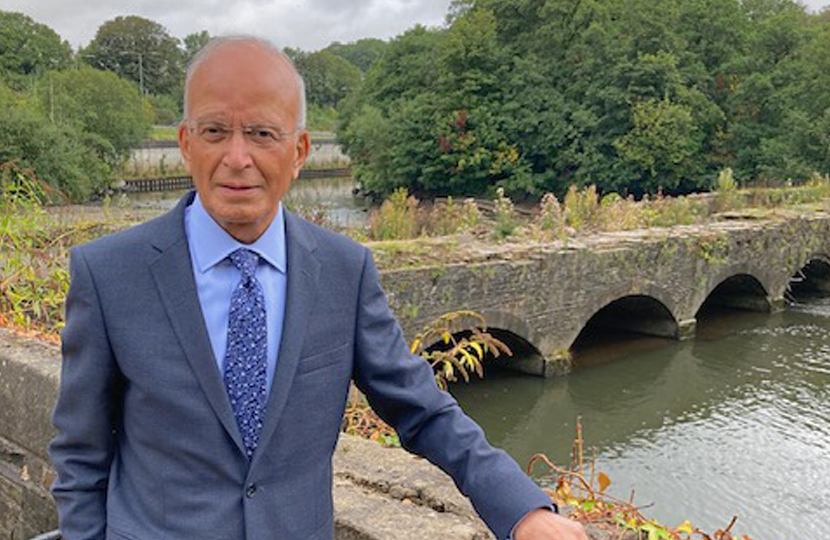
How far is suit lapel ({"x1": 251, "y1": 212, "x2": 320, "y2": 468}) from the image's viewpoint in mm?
1312

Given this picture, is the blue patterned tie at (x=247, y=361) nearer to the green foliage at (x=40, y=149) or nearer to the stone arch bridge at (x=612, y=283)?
the stone arch bridge at (x=612, y=283)

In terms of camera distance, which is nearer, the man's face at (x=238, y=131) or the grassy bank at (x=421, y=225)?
the man's face at (x=238, y=131)

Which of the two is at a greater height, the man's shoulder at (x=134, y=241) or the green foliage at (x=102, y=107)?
the green foliage at (x=102, y=107)

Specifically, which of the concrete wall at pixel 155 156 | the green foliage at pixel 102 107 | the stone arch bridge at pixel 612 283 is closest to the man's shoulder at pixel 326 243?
the stone arch bridge at pixel 612 283

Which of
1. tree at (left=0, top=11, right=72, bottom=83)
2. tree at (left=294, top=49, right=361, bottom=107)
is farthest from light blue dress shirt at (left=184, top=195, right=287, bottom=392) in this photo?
tree at (left=294, top=49, right=361, bottom=107)

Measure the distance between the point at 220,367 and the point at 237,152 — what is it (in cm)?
34

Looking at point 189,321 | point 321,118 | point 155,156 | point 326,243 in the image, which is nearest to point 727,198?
point 326,243

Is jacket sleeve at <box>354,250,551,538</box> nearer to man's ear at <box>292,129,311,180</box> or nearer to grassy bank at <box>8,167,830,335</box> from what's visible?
man's ear at <box>292,129,311,180</box>

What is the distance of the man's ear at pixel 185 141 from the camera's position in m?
1.33

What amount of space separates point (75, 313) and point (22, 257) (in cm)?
373

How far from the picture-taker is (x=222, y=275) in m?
1.35

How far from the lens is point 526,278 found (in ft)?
33.3

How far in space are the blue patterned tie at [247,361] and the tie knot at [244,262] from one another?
0.01 m

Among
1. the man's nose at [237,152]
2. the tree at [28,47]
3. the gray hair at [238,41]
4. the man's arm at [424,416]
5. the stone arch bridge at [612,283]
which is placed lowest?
the stone arch bridge at [612,283]
